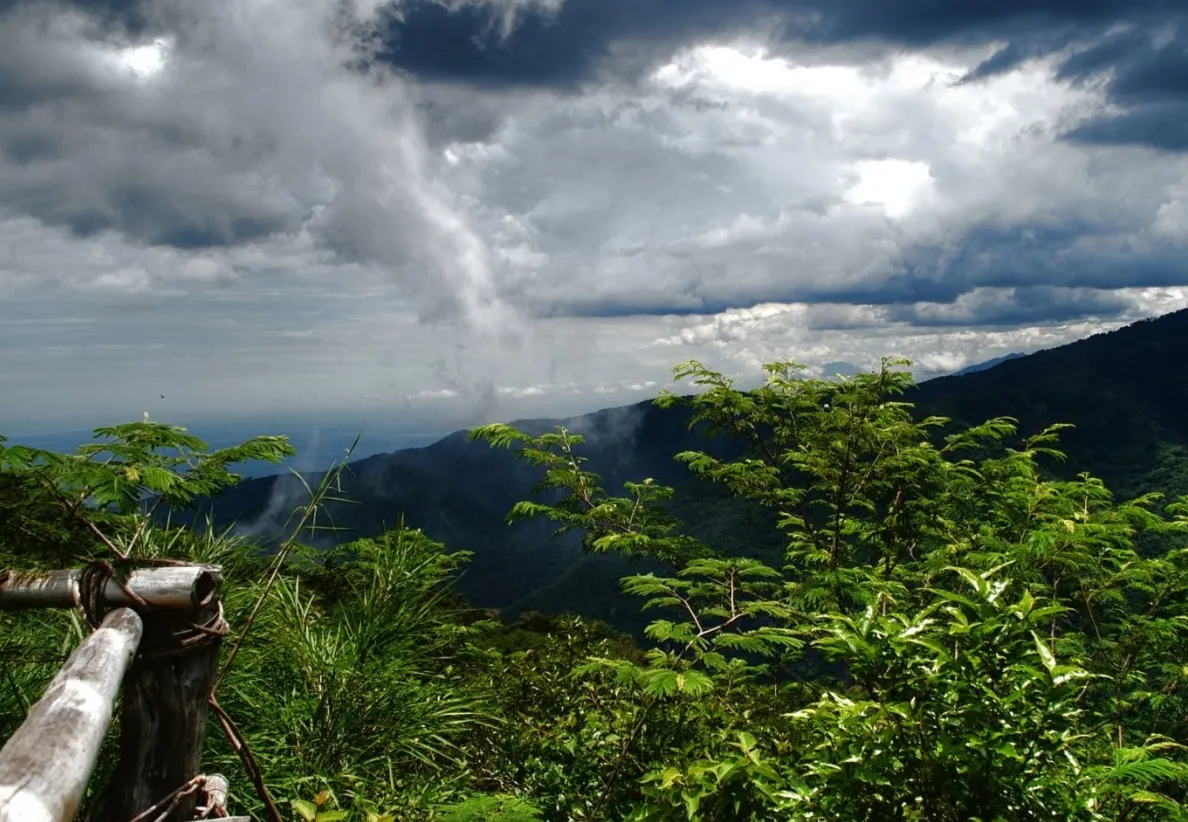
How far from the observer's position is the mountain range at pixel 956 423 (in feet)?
309

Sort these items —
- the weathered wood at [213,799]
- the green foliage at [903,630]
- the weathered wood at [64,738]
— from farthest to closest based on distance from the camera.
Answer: the green foliage at [903,630] → the weathered wood at [213,799] → the weathered wood at [64,738]

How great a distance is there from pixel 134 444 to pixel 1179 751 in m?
7.01

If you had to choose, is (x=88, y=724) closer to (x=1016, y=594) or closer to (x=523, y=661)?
(x=523, y=661)

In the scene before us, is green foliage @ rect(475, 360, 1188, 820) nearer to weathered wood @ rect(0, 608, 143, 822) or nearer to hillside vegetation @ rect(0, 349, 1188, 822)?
hillside vegetation @ rect(0, 349, 1188, 822)

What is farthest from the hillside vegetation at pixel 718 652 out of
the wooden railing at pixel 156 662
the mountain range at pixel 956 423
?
the mountain range at pixel 956 423

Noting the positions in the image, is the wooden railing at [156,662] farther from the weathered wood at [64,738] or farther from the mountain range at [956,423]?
the mountain range at [956,423]

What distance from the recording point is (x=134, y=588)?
1.98m

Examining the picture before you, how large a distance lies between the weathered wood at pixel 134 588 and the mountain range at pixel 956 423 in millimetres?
62283

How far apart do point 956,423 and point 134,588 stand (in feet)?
398

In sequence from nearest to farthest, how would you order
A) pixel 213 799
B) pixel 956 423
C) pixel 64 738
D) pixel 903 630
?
1. pixel 64 738
2. pixel 213 799
3. pixel 903 630
4. pixel 956 423

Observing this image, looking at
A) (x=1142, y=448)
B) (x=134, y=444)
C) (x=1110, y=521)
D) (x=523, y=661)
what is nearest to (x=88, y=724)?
(x=134, y=444)

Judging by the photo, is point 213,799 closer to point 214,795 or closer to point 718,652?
point 214,795

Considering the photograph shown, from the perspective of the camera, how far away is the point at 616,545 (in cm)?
667

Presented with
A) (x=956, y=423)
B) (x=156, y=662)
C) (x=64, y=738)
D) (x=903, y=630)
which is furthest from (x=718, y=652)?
(x=956, y=423)
